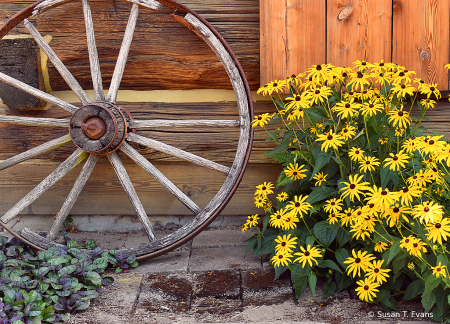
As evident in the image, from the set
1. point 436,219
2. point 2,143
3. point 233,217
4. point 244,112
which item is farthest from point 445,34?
point 2,143

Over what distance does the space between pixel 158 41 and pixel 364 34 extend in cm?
120

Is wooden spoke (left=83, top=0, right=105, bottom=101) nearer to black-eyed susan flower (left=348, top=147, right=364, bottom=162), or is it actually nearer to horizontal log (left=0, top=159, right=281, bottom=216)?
horizontal log (left=0, top=159, right=281, bottom=216)

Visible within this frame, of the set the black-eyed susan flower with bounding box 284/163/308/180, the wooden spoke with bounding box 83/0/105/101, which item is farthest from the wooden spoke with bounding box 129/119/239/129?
the black-eyed susan flower with bounding box 284/163/308/180

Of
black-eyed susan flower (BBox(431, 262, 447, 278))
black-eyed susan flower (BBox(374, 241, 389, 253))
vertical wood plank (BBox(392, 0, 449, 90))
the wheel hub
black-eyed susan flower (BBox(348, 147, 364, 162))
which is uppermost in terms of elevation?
vertical wood plank (BBox(392, 0, 449, 90))

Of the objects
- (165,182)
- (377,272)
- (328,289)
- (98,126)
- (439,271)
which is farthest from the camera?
(165,182)

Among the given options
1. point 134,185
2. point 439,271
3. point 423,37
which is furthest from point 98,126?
point 423,37

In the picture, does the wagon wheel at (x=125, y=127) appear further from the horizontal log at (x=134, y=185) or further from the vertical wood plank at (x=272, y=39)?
the horizontal log at (x=134, y=185)

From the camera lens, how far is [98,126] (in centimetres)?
213

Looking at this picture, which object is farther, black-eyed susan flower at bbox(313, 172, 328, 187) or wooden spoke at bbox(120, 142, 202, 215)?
wooden spoke at bbox(120, 142, 202, 215)

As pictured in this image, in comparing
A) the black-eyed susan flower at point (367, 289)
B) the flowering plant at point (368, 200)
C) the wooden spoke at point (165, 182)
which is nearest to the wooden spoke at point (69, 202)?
the wooden spoke at point (165, 182)

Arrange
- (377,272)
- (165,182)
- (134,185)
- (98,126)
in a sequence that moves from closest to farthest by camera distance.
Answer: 1. (377,272)
2. (98,126)
3. (165,182)
4. (134,185)

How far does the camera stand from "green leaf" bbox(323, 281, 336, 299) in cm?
176

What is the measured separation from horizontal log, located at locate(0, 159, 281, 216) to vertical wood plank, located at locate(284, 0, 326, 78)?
700 millimetres

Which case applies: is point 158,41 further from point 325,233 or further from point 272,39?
point 325,233
